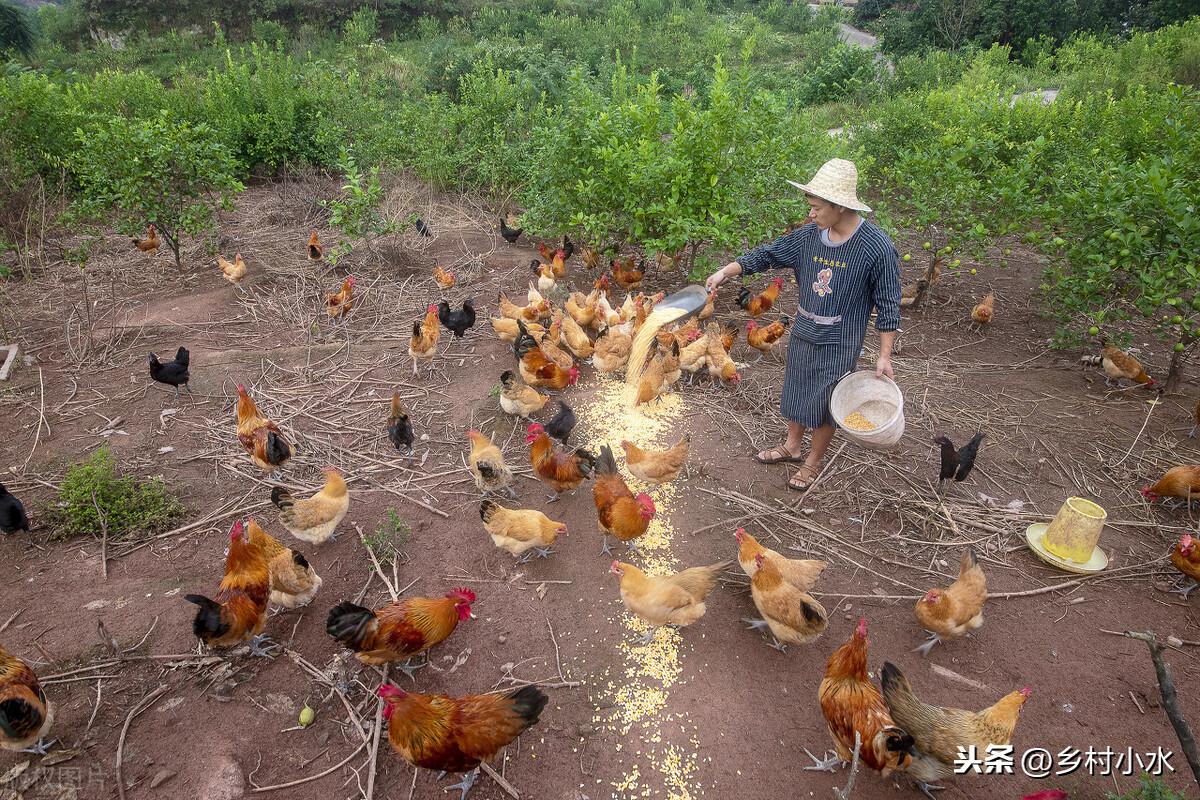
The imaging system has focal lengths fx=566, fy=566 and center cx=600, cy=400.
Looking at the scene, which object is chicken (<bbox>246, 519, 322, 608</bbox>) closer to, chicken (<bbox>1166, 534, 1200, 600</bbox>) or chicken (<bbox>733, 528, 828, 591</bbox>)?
chicken (<bbox>733, 528, 828, 591</bbox>)

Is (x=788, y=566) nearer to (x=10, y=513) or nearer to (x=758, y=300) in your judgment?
(x=758, y=300)

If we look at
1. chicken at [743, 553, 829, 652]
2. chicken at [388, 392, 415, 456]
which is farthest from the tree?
chicken at [743, 553, 829, 652]

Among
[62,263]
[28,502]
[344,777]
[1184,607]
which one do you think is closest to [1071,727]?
[1184,607]

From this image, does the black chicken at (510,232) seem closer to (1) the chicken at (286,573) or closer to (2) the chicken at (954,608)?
(1) the chicken at (286,573)

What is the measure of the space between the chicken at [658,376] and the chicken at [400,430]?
230 centimetres

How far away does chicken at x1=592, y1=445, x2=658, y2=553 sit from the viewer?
4.20 m

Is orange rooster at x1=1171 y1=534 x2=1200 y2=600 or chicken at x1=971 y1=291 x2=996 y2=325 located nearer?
orange rooster at x1=1171 y1=534 x2=1200 y2=600

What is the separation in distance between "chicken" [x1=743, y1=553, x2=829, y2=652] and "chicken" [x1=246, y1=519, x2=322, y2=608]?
301 cm

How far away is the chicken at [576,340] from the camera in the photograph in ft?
21.6

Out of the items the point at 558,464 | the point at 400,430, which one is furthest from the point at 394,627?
the point at 400,430

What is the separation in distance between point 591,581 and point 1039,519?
12.4 feet

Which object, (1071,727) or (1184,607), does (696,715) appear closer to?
(1071,727)

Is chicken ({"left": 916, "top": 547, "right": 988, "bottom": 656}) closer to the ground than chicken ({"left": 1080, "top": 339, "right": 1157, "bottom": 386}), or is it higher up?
higher up

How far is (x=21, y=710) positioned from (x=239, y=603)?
3.22ft
